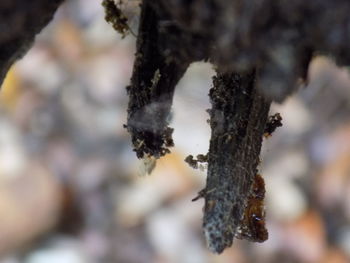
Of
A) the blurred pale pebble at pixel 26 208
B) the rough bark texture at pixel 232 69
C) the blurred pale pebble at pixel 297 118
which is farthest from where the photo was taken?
the blurred pale pebble at pixel 297 118

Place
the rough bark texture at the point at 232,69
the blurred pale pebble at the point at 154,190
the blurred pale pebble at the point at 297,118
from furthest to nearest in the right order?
the blurred pale pebble at the point at 297,118
the blurred pale pebble at the point at 154,190
the rough bark texture at the point at 232,69

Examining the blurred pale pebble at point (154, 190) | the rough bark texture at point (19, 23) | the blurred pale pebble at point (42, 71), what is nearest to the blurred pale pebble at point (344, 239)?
the blurred pale pebble at point (154, 190)

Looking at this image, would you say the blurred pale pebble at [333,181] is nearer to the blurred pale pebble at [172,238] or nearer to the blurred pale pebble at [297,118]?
the blurred pale pebble at [297,118]

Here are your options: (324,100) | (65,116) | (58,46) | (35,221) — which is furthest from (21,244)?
(324,100)

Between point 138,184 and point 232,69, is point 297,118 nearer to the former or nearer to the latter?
point 138,184

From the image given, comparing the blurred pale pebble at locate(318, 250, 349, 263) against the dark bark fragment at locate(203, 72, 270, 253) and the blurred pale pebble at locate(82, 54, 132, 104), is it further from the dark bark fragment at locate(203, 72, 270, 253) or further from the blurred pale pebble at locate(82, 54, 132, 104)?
the dark bark fragment at locate(203, 72, 270, 253)

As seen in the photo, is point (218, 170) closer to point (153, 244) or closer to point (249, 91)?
point (249, 91)

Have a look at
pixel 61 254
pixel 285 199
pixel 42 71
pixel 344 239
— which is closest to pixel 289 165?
pixel 285 199
